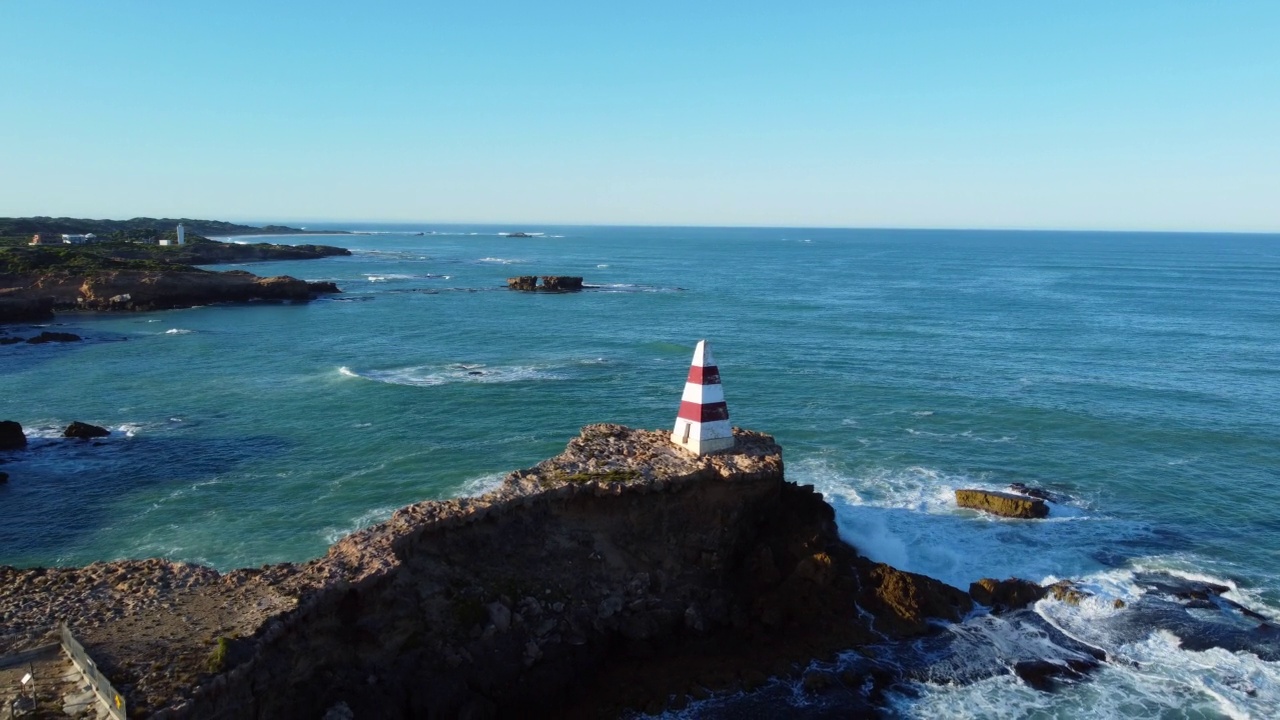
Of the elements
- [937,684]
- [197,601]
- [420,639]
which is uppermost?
[197,601]

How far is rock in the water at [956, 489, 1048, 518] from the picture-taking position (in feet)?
78.5

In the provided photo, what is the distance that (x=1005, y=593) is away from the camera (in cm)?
1927

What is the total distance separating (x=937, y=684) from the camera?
53.4 ft

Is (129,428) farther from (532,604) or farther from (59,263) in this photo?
(59,263)

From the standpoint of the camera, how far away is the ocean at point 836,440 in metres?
18.0

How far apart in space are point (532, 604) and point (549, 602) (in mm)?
412

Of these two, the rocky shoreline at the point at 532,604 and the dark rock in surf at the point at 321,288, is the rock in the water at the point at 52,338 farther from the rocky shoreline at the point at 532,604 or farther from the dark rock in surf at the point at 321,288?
the rocky shoreline at the point at 532,604

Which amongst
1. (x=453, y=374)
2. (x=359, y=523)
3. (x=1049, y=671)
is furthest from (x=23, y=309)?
(x=1049, y=671)

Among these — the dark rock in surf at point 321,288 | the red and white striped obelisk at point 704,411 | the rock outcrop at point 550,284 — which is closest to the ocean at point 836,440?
the red and white striped obelisk at point 704,411

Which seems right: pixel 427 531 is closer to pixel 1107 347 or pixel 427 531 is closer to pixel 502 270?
pixel 1107 347

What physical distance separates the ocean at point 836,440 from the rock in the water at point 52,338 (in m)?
1.01

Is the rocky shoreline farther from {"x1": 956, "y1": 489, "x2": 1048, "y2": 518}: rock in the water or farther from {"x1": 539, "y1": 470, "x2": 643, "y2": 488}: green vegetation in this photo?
{"x1": 956, "y1": 489, "x2": 1048, "y2": 518}: rock in the water

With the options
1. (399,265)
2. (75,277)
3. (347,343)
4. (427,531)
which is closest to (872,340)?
(347,343)

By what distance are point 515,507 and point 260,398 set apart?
23.9 metres
